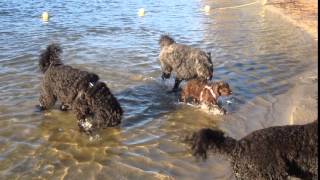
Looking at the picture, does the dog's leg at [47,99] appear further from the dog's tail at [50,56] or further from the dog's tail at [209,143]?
the dog's tail at [209,143]

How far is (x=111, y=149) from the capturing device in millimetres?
7695

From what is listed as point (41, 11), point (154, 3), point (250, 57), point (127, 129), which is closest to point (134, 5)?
point (154, 3)

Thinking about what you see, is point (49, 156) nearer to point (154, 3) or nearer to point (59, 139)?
point (59, 139)

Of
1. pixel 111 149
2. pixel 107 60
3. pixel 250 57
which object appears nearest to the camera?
pixel 111 149

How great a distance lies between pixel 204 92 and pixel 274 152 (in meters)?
4.39

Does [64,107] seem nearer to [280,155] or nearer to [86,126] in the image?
[86,126]

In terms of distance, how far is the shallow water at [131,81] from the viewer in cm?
717

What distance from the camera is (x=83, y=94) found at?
7.80m

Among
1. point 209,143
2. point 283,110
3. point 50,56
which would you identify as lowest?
point 283,110

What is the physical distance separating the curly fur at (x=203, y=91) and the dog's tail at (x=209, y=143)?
4.05 m

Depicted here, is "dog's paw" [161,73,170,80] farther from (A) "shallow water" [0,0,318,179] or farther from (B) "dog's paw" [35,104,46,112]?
(B) "dog's paw" [35,104,46,112]

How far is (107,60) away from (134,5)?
1285 cm

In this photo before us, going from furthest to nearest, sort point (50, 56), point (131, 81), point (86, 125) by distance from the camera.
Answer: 1. point (131, 81)
2. point (50, 56)
3. point (86, 125)

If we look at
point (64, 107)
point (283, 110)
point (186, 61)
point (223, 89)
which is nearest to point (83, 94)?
point (64, 107)
